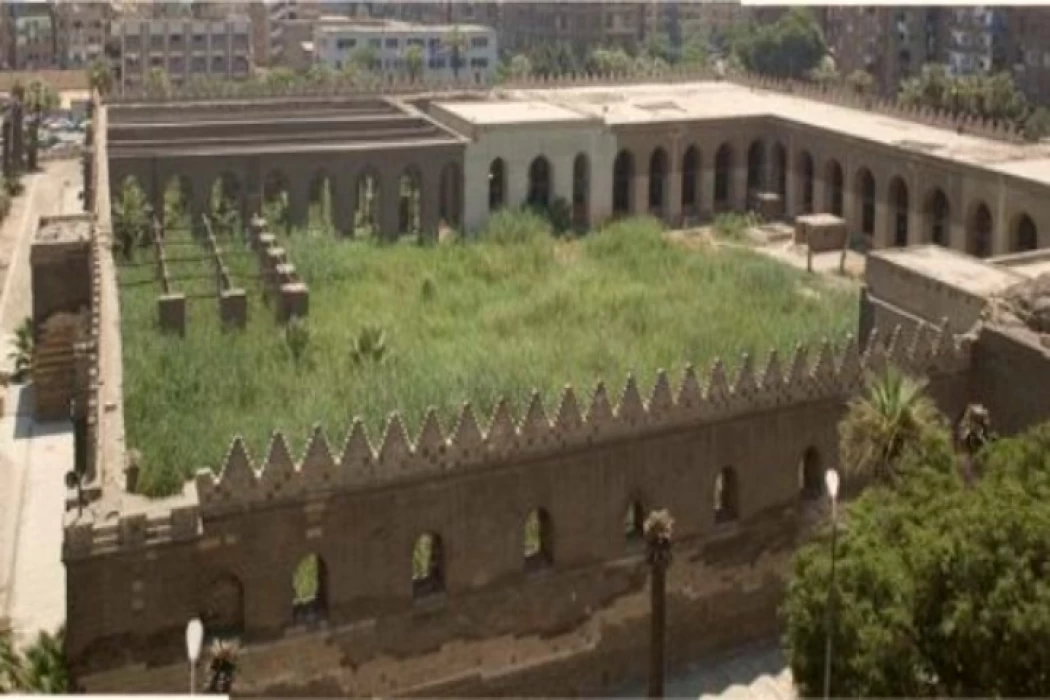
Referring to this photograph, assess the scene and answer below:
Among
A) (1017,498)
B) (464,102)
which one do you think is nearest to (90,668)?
(1017,498)

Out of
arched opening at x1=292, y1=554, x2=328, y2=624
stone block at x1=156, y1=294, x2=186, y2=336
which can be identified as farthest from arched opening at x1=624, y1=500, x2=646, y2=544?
stone block at x1=156, y1=294, x2=186, y2=336

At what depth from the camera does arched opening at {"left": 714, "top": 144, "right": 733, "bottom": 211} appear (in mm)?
65125

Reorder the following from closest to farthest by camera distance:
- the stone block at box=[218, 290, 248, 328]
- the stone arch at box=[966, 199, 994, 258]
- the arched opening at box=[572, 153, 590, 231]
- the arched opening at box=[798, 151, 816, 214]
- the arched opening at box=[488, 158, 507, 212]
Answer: the stone block at box=[218, 290, 248, 328] → the stone arch at box=[966, 199, 994, 258] → the arched opening at box=[488, 158, 507, 212] → the arched opening at box=[572, 153, 590, 231] → the arched opening at box=[798, 151, 816, 214]

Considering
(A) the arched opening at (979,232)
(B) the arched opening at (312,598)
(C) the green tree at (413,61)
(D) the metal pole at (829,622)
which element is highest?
(C) the green tree at (413,61)

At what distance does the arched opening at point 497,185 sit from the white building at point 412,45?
73.7 metres

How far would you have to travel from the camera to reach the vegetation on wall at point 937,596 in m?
18.3

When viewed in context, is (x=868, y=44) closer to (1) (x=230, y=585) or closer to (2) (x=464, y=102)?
(2) (x=464, y=102)

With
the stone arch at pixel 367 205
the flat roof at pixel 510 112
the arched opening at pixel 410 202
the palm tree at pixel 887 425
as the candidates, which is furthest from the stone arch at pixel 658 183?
the palm tree at pixel 887 425

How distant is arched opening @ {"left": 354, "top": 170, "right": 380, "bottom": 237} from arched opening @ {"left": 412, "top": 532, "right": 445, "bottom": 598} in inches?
1088

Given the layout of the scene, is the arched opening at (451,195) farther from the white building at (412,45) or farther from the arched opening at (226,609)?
the white building at (412,45)

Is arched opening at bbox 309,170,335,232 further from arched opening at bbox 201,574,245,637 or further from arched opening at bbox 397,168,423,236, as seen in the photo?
arched opening at bbox 201,574,245,637

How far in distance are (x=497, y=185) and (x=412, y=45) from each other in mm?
75711

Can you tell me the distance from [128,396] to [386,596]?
874 centimetres

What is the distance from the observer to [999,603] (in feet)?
59.9
